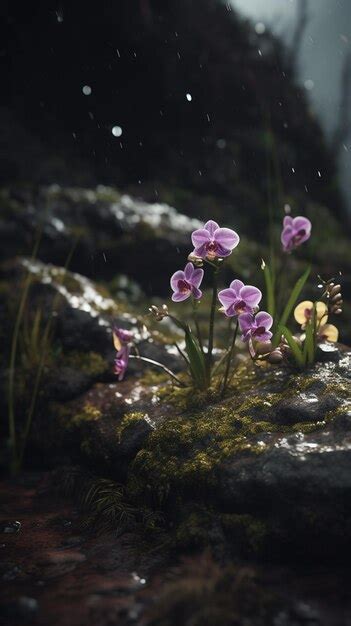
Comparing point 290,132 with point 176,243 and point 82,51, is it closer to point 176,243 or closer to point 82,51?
point 82,51

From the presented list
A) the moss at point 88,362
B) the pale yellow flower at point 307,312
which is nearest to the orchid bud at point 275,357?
the pale yellow flower at point 307,312

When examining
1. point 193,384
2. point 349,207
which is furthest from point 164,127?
point 193,384

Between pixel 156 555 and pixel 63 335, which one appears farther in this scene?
pixel 63 335

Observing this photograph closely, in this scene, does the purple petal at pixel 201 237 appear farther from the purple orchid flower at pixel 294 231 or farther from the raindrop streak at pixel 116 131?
the raindrop streak at pixel 116 131

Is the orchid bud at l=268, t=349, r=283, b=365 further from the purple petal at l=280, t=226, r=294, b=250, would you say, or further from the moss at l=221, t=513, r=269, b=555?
the moss at l=221, t=513, r=269, b=555

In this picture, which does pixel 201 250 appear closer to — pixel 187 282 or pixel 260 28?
pixel 187 282
